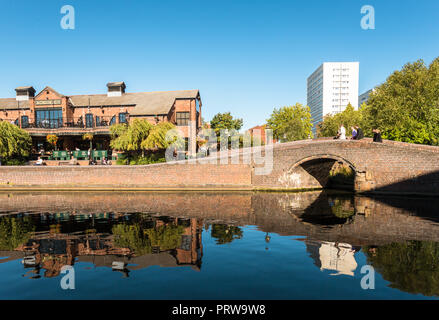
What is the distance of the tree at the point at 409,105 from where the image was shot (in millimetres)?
23578

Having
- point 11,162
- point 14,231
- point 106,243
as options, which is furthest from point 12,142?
point 106,243

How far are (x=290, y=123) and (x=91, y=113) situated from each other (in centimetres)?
3249

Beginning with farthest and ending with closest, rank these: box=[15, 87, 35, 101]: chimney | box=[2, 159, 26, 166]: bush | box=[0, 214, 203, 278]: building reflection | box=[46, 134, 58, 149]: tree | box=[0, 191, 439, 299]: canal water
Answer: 1. box=[15, 87, 35, 101]: chimney
2. box=[46, 134, 58, 149]: tree
3. box=[2, 159, 26, 166]: bush
4. box=[0, 214, 203, 278]: building reflection
5. box=[0, 191, 439, 299]: canal water

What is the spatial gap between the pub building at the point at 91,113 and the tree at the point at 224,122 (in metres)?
4.20

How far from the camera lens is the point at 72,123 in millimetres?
31500

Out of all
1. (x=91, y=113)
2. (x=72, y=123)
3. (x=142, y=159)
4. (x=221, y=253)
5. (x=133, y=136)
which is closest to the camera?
(x=221, y=253)

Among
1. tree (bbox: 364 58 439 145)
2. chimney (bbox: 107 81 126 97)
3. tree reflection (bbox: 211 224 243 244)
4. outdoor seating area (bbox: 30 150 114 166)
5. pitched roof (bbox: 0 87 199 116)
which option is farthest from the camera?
chimney (bbox: 107 81 126 97)

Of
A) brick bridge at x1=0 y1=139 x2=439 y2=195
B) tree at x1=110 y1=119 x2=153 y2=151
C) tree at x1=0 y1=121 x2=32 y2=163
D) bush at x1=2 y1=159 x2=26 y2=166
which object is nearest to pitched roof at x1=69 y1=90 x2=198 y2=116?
tree at x1=110 y1=119 x2=153 y2=151

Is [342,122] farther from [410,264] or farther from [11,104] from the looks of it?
[11,104]

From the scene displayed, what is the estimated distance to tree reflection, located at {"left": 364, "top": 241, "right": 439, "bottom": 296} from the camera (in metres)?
5.47

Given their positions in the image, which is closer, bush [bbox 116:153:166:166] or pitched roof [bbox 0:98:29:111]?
bush [bbox 116:153:166:166]

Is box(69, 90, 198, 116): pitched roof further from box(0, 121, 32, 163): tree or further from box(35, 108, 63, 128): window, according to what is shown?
box(0, 121, 32, 163): tree

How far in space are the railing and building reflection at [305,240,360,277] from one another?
28.9 meters

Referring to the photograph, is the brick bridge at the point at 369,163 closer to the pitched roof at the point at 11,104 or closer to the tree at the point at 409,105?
the tree at the point at 409,105
